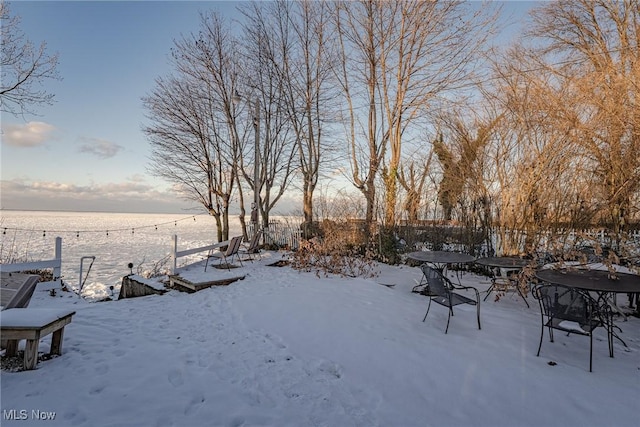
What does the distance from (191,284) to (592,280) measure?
247 inches

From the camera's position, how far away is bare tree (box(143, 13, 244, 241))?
44.0 feet

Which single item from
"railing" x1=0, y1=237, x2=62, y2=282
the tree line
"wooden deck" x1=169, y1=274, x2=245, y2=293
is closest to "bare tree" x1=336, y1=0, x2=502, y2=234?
the tree line

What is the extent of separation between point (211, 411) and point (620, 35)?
1573cm

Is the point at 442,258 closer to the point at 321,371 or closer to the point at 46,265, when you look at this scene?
the point at 321,371

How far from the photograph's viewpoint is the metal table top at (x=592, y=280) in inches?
134

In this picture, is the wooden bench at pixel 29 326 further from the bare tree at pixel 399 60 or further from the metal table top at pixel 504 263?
the bare tree at pixel 399 60

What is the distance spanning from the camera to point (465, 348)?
3324 mm

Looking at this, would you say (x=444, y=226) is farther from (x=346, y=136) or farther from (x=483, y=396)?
(x=483, y=396)

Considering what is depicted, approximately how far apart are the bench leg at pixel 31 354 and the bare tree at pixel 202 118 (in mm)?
11948

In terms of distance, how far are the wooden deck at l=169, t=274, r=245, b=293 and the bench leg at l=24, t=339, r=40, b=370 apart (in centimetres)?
343

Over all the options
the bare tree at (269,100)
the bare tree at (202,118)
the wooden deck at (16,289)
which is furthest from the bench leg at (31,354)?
the bare tree at (202,118)

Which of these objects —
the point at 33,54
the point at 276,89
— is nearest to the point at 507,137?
the point at 276,89

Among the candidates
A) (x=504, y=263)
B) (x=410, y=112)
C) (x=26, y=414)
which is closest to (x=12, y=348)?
(x=26, y=414)

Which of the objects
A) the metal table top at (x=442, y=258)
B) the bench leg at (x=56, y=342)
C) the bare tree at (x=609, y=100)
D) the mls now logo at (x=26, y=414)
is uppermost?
the bare tree at (x=609, y=100)
